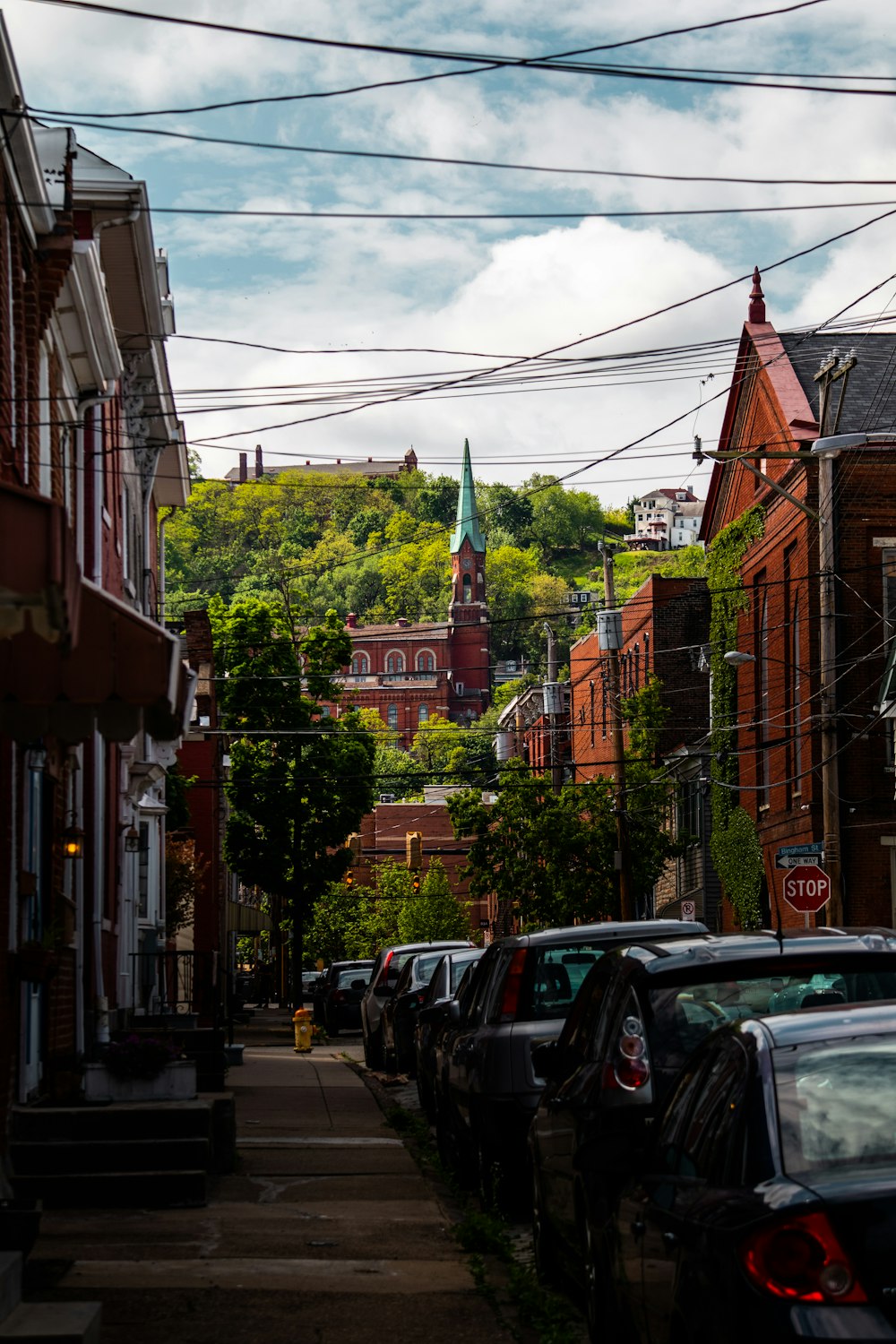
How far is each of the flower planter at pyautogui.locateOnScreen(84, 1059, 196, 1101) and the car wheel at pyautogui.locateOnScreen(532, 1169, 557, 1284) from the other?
205 inches

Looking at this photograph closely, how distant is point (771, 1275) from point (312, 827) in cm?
4675

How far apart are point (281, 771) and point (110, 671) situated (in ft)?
142

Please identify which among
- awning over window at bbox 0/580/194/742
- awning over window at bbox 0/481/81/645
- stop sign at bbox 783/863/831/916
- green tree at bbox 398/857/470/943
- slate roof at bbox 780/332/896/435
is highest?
slate roof at bbox 780/332/896/435

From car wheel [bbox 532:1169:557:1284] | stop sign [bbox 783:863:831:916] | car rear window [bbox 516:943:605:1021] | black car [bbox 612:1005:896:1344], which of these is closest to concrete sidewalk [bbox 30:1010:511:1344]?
car wheel [bbox 532:1169:557:1284]

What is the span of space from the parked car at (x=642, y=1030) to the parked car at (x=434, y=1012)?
6.07 m

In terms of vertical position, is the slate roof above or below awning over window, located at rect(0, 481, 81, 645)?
above

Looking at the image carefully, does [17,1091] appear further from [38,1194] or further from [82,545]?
[82,545]

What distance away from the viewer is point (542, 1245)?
9227mm

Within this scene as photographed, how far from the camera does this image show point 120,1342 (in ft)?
26.1

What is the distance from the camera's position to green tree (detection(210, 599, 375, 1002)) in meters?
49.7

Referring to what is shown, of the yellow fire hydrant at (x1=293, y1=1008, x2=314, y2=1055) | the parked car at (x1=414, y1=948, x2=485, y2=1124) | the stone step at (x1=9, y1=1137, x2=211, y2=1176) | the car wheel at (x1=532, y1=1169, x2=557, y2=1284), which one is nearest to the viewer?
the car wheel at (x1=532, y1=1169, x2=557, y2=1284)

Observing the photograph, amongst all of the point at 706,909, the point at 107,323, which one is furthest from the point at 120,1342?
the point at 706,909

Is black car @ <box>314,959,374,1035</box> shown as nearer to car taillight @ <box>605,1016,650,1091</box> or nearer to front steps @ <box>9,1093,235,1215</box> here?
front steps @ <box>9,1093,235,1215</box>

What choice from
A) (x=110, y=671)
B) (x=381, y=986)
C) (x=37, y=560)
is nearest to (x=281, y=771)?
(x=381, y=986)
